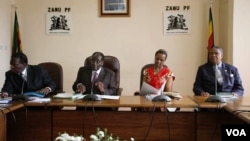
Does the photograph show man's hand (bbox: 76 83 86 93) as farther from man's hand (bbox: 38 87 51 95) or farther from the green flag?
the green flag

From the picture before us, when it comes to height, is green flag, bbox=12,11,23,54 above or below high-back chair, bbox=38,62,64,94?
above

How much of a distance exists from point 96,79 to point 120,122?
2.21 ft

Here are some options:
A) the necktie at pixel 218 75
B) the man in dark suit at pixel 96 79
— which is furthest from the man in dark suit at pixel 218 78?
the man in dark suit at pixel 96 79

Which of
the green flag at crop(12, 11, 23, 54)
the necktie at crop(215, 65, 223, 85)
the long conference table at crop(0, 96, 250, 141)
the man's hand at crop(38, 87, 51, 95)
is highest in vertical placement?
the green flag at crop(12, 11, 23, 54)

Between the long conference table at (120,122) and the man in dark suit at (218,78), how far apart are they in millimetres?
600

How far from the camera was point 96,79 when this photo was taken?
10.5ft

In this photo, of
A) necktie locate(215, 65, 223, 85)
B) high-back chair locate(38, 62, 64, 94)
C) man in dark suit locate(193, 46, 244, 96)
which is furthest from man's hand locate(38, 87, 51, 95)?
necktie locate(215, 65, 223, 85)

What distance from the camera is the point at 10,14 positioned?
4418 mm

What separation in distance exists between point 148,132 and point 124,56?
2083 mm

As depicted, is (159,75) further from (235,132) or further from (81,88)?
(235,132)

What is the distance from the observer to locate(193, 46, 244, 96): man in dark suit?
3229 millimetres

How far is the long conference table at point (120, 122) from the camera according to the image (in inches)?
104

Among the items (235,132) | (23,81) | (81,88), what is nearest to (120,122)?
(81,88)

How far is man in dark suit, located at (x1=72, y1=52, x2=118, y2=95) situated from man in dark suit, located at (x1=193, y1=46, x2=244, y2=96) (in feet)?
3.04
